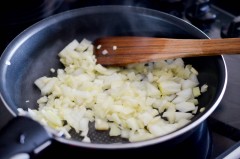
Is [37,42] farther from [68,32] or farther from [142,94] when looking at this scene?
[142,94]

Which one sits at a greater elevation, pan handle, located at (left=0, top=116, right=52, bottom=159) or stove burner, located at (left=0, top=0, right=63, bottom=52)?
stove burner, located at (left=0, top=0, right=63, bottom=52)

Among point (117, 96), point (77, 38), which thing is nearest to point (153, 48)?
point (117, 96)

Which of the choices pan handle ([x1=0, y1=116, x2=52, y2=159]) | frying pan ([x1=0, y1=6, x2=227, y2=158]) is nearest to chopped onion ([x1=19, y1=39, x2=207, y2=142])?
frying pan ([x1=0, y1=6, x2=227, y2=158])

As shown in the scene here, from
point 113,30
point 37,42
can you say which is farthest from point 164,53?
point 37,42

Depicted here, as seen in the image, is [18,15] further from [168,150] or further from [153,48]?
[168,150]

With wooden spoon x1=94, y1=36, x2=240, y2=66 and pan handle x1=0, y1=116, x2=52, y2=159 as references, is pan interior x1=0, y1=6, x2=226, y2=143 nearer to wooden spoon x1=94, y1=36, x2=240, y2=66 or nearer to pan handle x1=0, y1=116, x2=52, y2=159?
wooden spoon x1=94, y1=36, x2=240, y2=66
